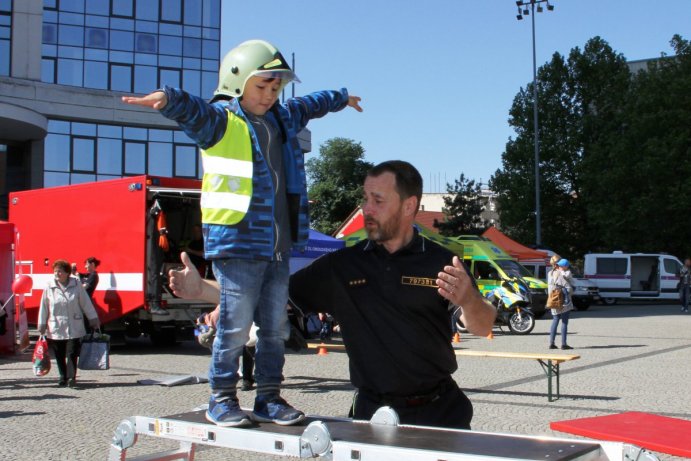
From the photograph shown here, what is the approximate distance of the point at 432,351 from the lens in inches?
138

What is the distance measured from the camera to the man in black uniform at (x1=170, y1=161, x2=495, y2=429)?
3.50m

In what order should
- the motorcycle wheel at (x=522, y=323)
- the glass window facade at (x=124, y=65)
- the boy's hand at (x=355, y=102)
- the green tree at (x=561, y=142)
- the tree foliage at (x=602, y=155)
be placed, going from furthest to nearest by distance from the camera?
the green tree at (x=561, y=142)
the tree foliage at (x=602, y=155)
the glass window facade at (x=124, y=65)
the motorcycle wheel at (x=522, y=323)
the boy's hand at (x=355, y=102)

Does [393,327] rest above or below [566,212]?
A: below

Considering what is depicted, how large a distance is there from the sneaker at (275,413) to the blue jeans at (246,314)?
0.44 ft

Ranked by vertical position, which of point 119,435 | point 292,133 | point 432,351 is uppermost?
point 292,133

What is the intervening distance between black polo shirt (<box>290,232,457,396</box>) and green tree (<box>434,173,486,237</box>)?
52.7 metres

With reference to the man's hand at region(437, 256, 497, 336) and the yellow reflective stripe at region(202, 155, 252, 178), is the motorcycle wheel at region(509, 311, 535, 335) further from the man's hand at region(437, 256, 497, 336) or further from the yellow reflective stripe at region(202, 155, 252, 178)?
the yellow reflective stripe at region(202, 155, 252, 178)

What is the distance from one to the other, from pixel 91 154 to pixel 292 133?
36060mm

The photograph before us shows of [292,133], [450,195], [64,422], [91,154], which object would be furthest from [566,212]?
[292,133]

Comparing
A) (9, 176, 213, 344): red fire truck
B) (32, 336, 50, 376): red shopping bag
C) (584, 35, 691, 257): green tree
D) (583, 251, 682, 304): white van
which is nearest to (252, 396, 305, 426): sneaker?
(32, 336, 50, 376): red shopping bag

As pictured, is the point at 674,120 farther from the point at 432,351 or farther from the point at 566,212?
the point at 432,351

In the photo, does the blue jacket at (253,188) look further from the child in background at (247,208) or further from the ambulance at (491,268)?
the ambulance at (491,268)

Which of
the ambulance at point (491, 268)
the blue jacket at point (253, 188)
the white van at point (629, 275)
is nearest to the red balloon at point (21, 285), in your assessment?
the blue jacket at point (253, 188)

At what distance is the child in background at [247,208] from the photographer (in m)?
3.68
